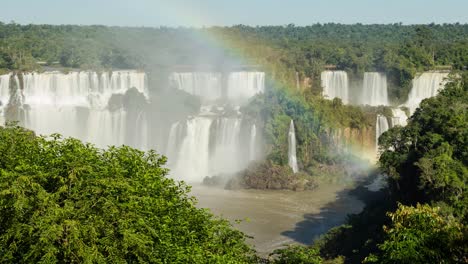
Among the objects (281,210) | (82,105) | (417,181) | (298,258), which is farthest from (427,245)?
(82,105)

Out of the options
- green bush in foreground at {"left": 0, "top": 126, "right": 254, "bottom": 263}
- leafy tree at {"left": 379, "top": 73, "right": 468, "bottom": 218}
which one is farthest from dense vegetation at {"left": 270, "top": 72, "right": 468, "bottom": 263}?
green bush in foreground at {"left": 0, "top": 126, "right": 254, "bottom": 263}

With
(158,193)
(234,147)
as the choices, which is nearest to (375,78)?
(234,147)

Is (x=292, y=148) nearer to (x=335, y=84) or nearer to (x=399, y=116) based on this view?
(x=399, y=116)

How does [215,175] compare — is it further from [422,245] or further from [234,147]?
[422,245]

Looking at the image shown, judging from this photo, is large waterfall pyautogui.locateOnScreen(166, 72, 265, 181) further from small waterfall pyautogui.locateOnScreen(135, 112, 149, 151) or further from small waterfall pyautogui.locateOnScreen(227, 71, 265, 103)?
small waterfall pyautogui.locateOnScreen(227, 71, 265, 103)

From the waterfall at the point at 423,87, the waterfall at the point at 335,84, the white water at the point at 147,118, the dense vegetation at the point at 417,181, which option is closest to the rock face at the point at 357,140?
the white water at the point at 147,118
